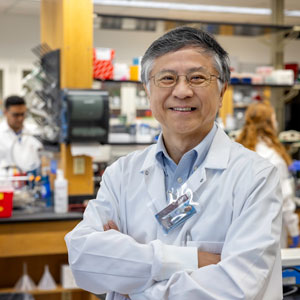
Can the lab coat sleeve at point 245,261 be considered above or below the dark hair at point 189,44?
below

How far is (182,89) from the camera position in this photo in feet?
5.17

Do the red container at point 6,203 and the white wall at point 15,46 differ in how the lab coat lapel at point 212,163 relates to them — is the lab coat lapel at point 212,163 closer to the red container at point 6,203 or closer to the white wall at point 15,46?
the red container at point 6,203

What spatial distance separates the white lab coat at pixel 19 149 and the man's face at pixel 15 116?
0.06m

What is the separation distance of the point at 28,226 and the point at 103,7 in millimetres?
4977

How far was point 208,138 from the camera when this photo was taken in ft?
5.53

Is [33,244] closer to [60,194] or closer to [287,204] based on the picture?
[60,194]

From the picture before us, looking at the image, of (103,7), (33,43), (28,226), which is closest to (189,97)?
(28,226)

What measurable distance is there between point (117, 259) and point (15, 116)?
156 inches

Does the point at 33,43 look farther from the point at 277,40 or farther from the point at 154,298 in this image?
the point at 154,298

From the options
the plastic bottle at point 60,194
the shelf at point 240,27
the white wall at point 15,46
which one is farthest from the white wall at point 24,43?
the plastic bottle at point 60,194

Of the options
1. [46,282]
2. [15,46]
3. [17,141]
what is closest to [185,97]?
[46,282]

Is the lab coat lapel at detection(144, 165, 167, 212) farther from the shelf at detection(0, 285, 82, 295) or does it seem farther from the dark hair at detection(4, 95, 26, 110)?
the dark hair at detection(4, 95, 26, 110)

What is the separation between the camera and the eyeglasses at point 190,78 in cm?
159

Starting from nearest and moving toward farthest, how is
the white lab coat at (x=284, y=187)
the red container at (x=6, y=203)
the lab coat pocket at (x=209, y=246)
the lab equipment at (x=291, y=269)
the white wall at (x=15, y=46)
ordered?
the lab coat pocket at (x=209, y=246)
the lab equipment at (x=291, y=269)
the red container at (x=6, y=203)
the white lab coat at (x=284, y=187)
the white wall at (x=15, y=46)
